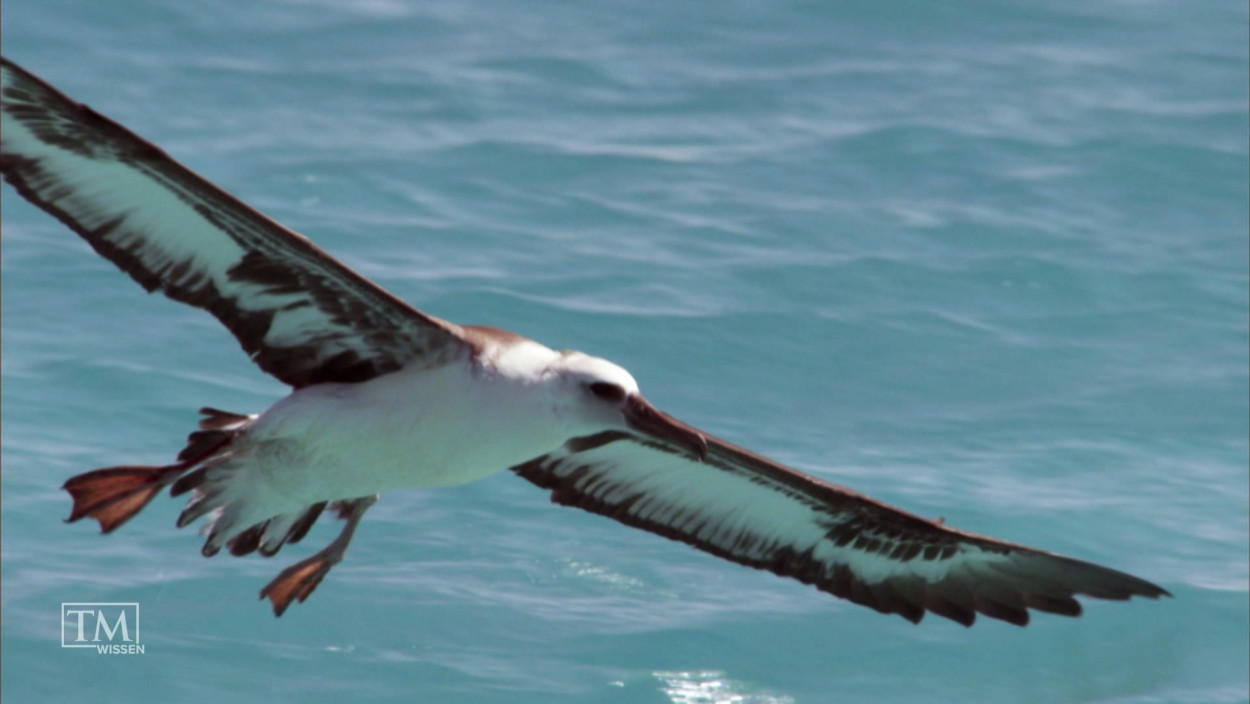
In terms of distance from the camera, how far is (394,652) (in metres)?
9.98

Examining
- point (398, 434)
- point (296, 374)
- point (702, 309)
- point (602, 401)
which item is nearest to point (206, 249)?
point (296, 374)

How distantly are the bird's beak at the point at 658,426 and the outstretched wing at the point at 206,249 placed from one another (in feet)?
2.49

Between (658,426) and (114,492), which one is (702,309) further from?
(114,492)

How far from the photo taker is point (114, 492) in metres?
7.89

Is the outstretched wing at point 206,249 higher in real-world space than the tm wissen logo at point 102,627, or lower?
higher

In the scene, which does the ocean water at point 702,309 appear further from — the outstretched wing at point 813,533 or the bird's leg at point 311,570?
the bird's leg at point 311,570

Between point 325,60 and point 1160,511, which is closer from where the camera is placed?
point 1160,511

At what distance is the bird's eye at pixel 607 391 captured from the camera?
742 cm

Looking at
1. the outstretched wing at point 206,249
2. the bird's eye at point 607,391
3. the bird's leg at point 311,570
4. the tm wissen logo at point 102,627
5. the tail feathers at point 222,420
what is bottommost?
the tm wissen logo at point 102,627

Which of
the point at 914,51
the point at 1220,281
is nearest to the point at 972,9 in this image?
the point at 914,51

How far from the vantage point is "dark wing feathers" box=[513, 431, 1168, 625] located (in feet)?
28.1

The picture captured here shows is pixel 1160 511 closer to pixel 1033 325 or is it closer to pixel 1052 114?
pixel 1033 325

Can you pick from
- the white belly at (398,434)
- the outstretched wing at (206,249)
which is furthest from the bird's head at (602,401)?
the outstretched wing at (206,249)

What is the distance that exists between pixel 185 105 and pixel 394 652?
31.3 feet
